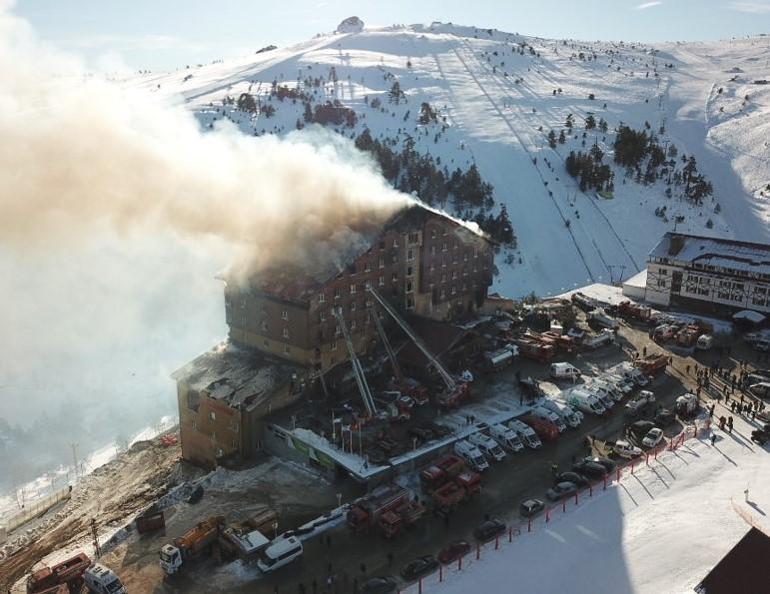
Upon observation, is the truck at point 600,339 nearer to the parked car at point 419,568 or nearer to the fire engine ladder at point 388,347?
the fire engine ladder at point 388,347

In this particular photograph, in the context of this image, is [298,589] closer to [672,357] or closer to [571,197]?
[672,357]

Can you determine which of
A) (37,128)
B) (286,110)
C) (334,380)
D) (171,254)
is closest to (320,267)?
(334,380)

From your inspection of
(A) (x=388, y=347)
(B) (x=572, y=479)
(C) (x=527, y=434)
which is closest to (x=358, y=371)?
(A) (x=388, y=347)

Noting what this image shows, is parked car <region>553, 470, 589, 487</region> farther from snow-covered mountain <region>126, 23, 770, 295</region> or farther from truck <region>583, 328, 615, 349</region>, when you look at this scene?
snow-covered mountain <region>126, 23, 770, 295</region>

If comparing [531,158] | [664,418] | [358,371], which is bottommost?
[664,418]

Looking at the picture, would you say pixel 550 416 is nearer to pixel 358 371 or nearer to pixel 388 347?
pixel 388 347

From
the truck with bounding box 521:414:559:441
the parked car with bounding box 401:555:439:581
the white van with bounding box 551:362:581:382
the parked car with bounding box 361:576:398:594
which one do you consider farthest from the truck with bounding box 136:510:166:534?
the white van with bounding box 551:362:581:382

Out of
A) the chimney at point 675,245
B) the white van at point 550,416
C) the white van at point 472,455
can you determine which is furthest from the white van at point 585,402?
the chimney at point 675,245
